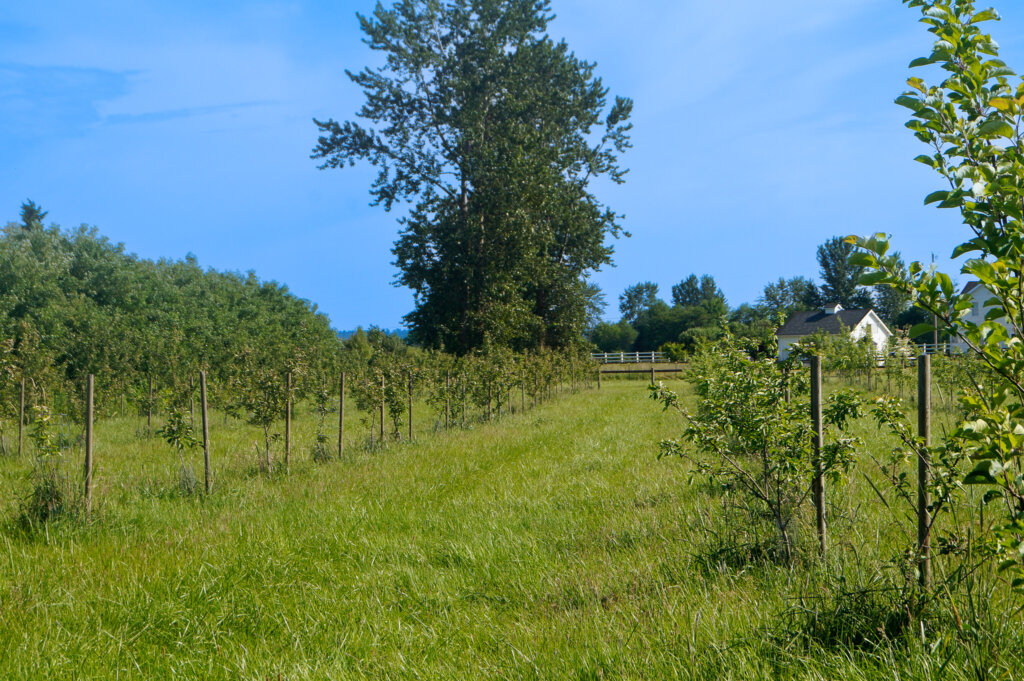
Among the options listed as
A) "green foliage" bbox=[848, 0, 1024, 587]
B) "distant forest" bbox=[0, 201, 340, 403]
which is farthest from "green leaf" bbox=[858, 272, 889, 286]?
"distant forest" bbox=[0, 201, 340, 403]

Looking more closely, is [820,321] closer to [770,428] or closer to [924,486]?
[770,428]

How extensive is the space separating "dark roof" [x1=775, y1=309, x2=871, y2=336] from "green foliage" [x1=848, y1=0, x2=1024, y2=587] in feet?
193

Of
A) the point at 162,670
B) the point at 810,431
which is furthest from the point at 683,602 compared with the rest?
the point at 162,670

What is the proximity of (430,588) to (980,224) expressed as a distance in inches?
169

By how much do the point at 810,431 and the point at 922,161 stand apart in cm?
247

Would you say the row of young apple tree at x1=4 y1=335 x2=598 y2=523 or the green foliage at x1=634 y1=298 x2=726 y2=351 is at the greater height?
the green foliage at x1=634 y1=298 x2=726 y2=351

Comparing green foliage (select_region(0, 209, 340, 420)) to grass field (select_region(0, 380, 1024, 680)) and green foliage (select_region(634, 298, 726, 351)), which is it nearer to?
grass field (select_region(0, 380, 1024, 680))

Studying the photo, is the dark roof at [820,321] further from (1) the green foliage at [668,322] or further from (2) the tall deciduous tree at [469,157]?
(2) the tall deciduous tree at [469,157]

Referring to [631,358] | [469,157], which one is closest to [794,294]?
[631,358]

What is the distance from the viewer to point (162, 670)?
396cm

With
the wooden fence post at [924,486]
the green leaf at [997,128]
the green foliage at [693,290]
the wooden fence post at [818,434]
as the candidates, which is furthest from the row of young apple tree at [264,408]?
the green foliage at [693,290]

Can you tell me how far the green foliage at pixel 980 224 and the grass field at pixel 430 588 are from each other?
122cm

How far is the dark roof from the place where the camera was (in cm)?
Answer: 5800

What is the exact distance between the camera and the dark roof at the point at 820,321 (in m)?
58.0
